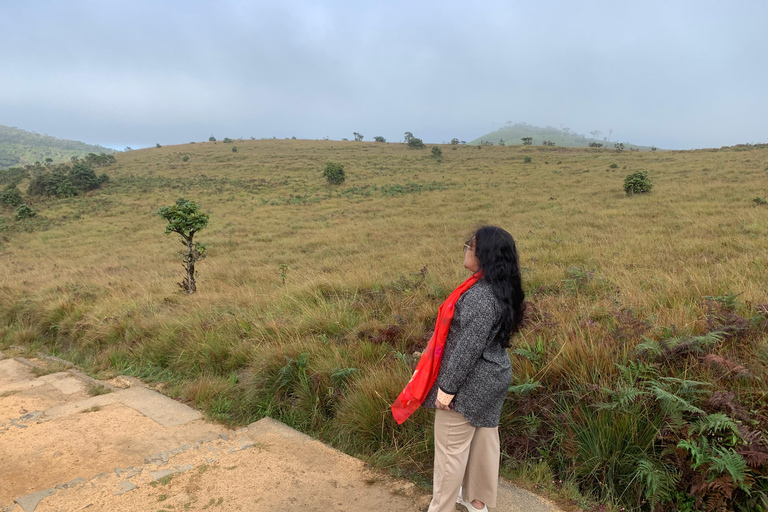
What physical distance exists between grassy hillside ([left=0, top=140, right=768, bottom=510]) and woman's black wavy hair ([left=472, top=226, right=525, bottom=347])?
2.91 ft

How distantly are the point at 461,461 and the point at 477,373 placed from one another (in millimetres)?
515

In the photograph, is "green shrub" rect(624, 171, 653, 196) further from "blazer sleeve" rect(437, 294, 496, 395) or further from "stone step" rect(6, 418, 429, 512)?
"stone step" rect(6, 418, 429, 512)

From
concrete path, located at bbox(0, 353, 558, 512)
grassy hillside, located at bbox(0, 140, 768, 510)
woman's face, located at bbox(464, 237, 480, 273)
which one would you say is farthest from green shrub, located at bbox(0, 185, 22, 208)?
woman's face, located at bbox(464, 237, 480, 273)

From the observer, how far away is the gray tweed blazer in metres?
2.09

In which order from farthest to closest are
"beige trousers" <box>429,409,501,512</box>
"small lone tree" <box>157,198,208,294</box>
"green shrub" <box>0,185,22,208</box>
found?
"green shrub" <box>0,185,22,208</box> < "small lone tree" <box>157,198,208,294</box> < "beige trousers" <box>429,409,501,512</box>

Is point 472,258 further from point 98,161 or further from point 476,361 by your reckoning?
point 98,161

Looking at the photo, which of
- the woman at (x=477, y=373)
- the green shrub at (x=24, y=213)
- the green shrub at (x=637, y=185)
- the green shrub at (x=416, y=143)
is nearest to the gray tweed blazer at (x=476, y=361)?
the woman at (x=477, y=373)

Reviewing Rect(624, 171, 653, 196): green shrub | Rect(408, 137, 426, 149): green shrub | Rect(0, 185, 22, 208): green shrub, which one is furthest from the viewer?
Rect(408, 137, 426, 149): green shrub

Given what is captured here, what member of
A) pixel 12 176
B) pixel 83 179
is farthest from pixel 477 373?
pixel 12 176

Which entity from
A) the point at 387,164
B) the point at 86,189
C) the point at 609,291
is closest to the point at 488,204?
the point at 609,291

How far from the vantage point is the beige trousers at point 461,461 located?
2.21 m

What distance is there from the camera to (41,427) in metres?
3.50

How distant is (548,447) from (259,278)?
297 inches

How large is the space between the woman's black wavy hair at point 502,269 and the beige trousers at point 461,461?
0.53m
